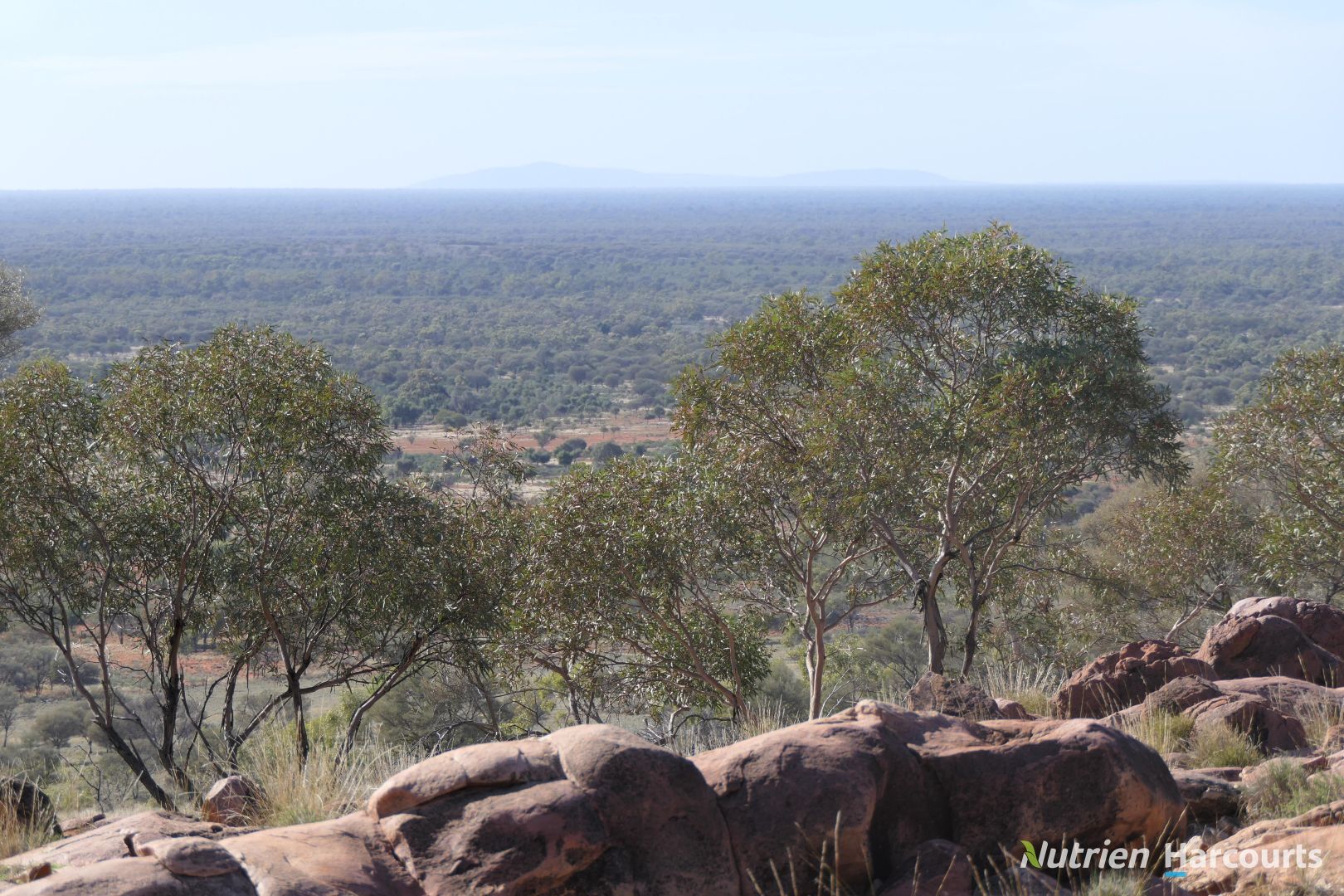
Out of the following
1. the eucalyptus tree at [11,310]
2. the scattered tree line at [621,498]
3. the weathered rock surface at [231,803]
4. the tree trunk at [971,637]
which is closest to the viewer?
the weathered rock surface at [231,803]

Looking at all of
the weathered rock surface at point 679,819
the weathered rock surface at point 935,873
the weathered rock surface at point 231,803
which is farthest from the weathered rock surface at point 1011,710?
the weathered rock surface at point 231,803

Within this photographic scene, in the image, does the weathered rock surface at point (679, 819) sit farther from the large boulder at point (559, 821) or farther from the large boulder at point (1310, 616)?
the large boulder at point (1310, 616)

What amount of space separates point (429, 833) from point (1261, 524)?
15.8 meters

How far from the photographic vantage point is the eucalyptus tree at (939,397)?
39.8ft

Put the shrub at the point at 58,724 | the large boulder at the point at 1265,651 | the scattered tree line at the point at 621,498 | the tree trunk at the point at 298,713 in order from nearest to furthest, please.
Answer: the large boulder at the point at 1265,651 → the tree trunk at the point at 298,713 → the scattered tree line at the point at 621,498 → the shrub at the point at 58,724

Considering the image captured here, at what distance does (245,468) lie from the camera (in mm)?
12461

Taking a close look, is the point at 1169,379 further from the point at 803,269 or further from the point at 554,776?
the point at 803,269

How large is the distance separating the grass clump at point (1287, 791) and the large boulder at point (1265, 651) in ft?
13.2

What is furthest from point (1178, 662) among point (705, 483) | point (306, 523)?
point (306, 523)

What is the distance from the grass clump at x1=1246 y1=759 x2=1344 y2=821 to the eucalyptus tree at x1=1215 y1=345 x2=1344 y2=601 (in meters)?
9.21

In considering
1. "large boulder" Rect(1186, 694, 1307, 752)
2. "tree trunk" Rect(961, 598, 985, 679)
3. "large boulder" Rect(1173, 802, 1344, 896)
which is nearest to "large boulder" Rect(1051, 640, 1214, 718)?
"large boulder" Rect(1186, 694, 1307, 752)

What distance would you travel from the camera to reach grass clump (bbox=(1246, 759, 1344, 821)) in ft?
21.4

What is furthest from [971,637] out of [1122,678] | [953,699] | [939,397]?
[953,699]

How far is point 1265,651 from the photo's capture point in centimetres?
1101
